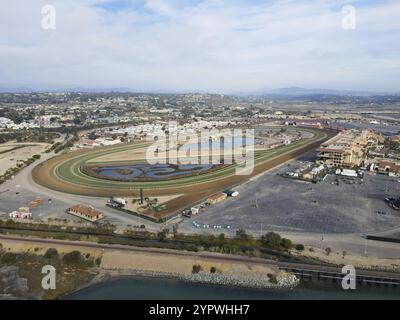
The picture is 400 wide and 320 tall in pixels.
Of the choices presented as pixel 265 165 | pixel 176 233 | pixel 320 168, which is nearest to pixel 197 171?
pixel 265 165

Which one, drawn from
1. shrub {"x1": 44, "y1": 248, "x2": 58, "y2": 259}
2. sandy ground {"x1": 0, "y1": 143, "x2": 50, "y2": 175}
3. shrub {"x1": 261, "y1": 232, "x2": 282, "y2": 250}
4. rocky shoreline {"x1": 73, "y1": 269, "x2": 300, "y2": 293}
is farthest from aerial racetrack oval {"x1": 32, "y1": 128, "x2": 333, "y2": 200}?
rocky shoreline {"x1": 73, "y1": 269, "x2": 300, "y2": 293}

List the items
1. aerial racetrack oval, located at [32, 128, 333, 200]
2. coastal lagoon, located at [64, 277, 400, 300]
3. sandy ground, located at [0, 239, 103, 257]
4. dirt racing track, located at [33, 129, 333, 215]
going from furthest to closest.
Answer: aerial racetrack oval, located at [32, 128, 333, 200], dirt racing track, located at [33, 129, 333, 215], sandy ground, located at [0, 239, 103, 257], coastal lagoon, located at [64, 277, 400, 300]

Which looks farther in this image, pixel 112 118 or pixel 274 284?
pixel 112 118

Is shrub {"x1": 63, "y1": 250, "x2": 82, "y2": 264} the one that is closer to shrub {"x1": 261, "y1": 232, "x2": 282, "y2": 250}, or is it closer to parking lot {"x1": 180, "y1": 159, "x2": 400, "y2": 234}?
parking lot {"x1": 180, "y1": 159, "x2": 400, "y2": 234}

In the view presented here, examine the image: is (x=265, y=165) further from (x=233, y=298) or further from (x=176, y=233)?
(x=233, y=298)

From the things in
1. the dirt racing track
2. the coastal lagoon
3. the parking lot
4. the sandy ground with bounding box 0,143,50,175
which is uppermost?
the sandy ground with bounding box 0,143,50,175
